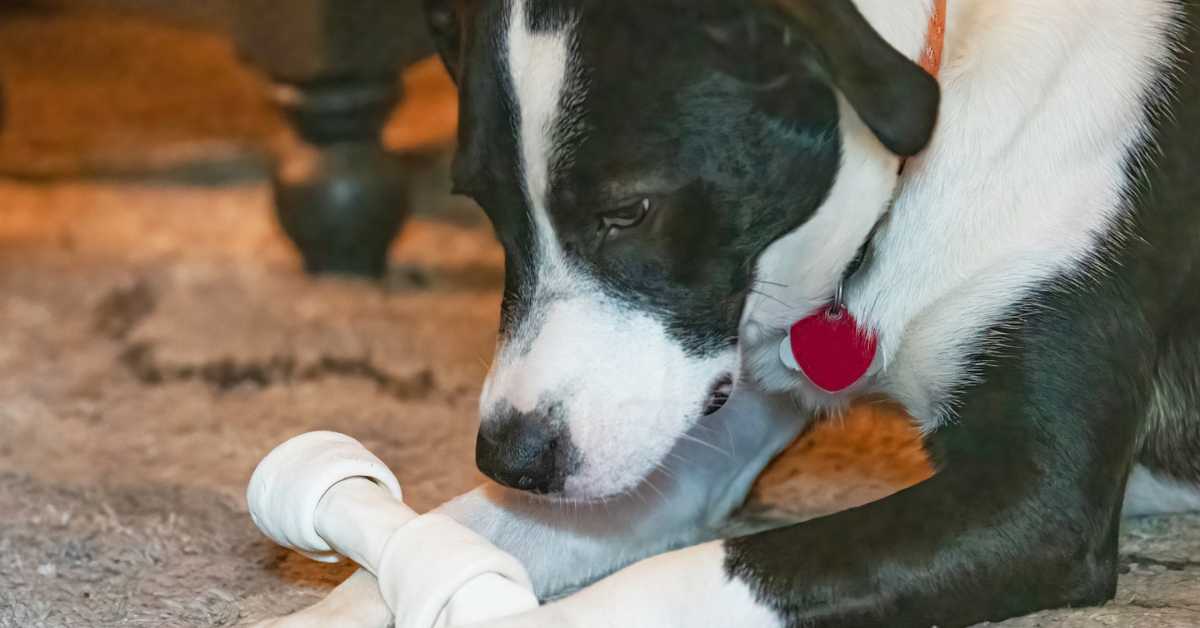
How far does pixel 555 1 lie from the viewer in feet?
4.67

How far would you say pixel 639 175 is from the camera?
1387mm

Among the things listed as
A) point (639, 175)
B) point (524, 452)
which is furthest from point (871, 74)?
point (524, 452)

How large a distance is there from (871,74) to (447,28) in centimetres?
51

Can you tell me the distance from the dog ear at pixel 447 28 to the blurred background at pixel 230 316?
0.33m

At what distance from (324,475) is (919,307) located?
0.58 m

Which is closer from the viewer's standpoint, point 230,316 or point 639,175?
point 639,175

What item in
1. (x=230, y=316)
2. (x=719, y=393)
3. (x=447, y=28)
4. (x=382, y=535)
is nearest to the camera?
(x=382, y=535)

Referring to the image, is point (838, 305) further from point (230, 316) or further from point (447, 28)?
point (230, 316)

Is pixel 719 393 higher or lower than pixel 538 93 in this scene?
lower

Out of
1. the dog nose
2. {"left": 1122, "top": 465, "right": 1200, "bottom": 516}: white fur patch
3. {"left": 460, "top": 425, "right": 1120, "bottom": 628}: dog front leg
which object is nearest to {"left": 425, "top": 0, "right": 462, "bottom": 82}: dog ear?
the dog nose

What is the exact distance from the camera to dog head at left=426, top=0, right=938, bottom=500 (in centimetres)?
139

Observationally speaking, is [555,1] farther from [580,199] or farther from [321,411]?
[321,411]

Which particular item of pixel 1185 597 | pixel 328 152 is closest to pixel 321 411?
pixel 328 152

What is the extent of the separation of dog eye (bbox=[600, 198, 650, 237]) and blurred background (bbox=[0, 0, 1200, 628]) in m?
0.39
